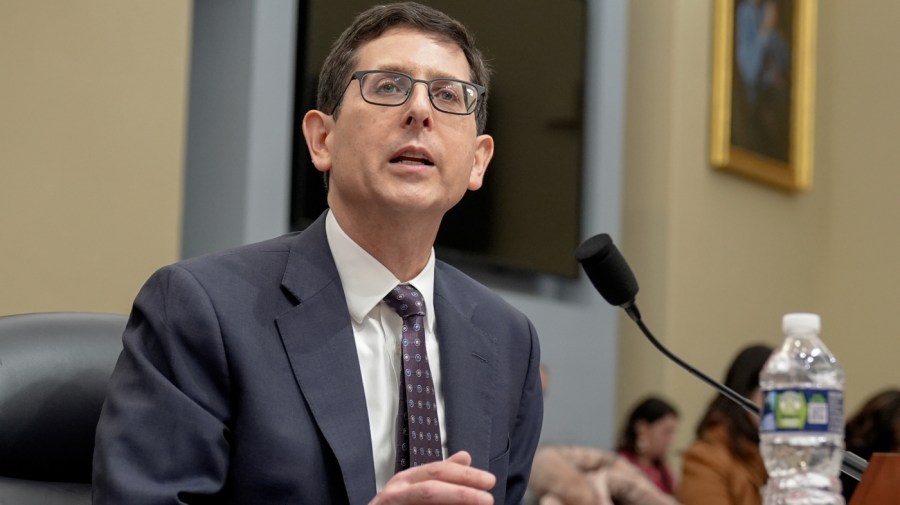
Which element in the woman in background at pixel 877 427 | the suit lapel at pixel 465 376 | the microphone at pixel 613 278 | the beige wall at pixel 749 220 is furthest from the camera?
the beige wall at pixel 749 220

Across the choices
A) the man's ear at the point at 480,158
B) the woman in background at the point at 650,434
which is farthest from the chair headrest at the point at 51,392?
the woman in background at the point at 650,434

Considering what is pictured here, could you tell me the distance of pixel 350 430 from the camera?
174 cm

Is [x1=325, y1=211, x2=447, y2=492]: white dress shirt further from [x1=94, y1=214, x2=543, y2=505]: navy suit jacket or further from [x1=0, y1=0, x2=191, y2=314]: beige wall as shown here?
[x1=0, y1=0, x2=191, y2=314]: beige wall

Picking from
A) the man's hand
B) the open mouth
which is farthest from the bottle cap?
the open mouth

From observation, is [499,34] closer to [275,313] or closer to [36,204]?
[36,204]

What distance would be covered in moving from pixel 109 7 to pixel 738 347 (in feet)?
13.0

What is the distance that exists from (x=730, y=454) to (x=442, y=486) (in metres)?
3.07

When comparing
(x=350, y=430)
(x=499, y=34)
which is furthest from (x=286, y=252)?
(x=499, y=34)

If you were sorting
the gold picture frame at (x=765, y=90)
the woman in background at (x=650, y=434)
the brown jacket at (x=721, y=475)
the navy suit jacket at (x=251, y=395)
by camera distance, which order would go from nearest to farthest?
the navy suit jacket at (x=251, y=395) < the brown jacket at (x=721, y=475) < the woman in background at (x=650, y=434) < the gold picture frame at (x=765, y=90)

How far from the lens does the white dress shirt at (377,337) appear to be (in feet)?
5.98

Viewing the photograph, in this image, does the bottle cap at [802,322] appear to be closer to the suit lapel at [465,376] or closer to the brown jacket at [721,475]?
the suit lapel at [465,376]

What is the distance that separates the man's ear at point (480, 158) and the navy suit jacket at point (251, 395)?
34cm

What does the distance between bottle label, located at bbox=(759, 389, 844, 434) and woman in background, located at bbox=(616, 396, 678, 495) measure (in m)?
3.77

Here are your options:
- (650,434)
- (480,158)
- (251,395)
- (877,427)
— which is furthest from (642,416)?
(251,395)
